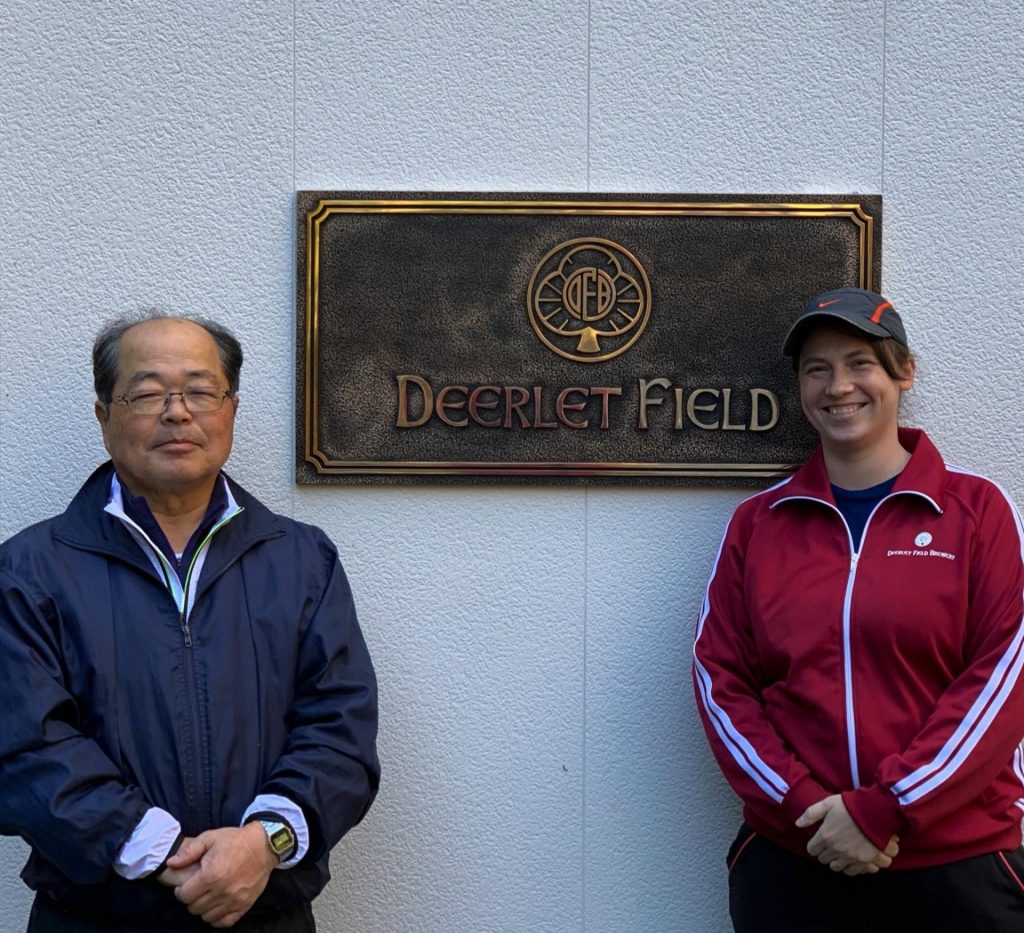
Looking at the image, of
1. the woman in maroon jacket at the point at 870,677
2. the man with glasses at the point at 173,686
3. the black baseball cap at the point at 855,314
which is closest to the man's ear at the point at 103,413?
the man with glasses at the point at 173,686

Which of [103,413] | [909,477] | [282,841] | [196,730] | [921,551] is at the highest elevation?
[103,413]

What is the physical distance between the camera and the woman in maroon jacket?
2387mm

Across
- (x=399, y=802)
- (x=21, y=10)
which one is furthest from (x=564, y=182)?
(x=399, y=802)

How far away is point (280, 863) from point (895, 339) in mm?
1700

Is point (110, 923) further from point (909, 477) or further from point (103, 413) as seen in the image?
point (909, 477)

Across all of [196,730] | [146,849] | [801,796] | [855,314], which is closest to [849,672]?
[801,796]

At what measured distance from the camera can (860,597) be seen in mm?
2484

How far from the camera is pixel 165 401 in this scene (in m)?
2.52

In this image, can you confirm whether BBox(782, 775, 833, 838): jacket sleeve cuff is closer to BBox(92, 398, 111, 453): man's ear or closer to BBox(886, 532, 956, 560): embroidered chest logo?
BBox(886, 532, 956, 560): embroidered chest logo

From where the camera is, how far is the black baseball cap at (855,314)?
2.60 m

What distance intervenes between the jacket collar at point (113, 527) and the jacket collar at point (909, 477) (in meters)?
1.15

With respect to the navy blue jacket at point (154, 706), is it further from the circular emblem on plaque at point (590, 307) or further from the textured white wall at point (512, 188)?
the circular emblem on plaque at point (590, 307)

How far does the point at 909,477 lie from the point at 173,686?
62.8 inches

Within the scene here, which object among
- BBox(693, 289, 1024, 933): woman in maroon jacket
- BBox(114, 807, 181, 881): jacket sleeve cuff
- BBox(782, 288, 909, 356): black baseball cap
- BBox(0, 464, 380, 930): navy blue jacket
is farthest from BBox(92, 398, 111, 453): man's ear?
BBox(782, 288, 909, 356): black baseball cap
